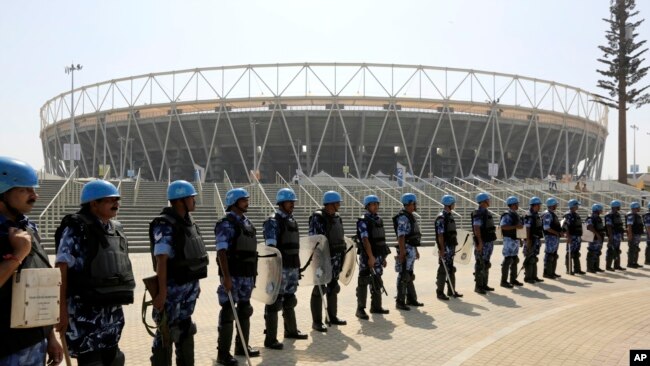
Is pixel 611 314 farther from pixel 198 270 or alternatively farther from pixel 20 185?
pixel 20 185

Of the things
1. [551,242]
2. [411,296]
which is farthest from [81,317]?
[551,242]

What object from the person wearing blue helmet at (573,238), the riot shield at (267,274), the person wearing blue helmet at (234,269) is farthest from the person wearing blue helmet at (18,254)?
the person wearing blue helmet at (573,238)

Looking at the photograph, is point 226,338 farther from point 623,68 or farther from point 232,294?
point 623,68

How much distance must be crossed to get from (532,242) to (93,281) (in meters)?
11.4

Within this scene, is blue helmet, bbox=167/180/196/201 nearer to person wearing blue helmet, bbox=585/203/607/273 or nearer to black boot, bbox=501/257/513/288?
black boot, bbox=501/257/513/288

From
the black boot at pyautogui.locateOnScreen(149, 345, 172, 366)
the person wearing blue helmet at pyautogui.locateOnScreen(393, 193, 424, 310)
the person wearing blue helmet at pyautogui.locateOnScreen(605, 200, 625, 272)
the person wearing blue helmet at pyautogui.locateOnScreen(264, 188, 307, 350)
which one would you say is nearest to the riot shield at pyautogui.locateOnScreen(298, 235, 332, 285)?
the person wearing blue helmet at pyautogui.locateOnScreen(264, 188, 307, 350)

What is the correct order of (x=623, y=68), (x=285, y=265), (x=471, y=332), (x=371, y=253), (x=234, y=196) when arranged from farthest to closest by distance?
(x=623, y=68)
(x=371, y=253)
(x=471, y=332)
(x=285, y=265)
(x=234, y=196)

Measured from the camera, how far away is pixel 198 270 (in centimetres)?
517

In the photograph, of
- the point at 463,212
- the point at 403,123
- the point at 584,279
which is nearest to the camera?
the point at 584,279

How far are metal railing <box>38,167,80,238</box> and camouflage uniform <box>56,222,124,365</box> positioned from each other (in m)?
14.3

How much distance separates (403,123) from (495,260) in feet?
129

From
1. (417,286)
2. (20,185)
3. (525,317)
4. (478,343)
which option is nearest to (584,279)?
(417,286)

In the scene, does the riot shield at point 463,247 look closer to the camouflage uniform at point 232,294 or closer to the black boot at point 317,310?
the black boot at point 317,310

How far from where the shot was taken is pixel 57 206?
19.6 meters
